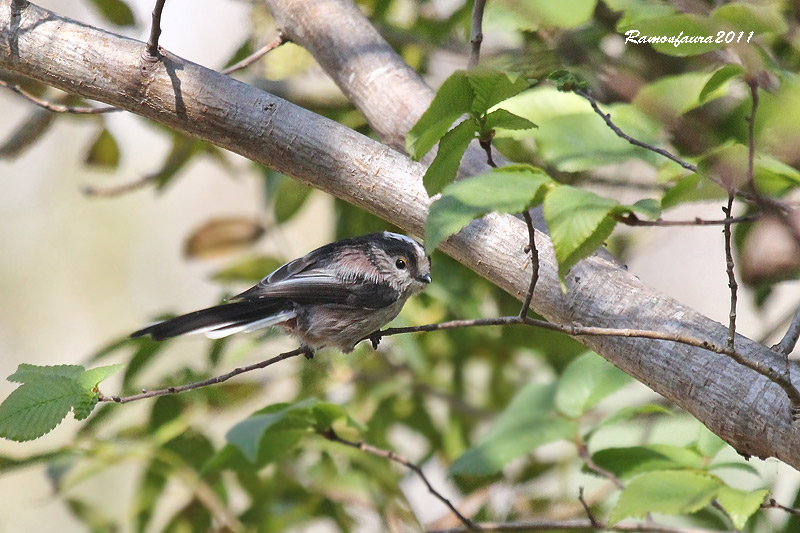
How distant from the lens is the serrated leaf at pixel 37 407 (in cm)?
126

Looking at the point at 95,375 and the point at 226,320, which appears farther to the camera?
the point at 226,320

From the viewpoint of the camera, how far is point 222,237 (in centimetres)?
324

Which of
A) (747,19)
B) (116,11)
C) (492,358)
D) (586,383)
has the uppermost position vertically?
(747,19)

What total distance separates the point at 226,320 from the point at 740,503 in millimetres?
1318

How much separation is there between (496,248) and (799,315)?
1.86ft

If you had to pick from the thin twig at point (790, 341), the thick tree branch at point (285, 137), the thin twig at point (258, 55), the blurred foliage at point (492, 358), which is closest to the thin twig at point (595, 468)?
the blurred foliage at point (492, 358)

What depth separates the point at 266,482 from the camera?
2895 millimetres

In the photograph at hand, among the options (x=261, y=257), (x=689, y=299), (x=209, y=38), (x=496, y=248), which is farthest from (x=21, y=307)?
(x=496, y=248)

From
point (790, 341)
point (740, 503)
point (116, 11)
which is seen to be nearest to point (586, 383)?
point (740, 503)

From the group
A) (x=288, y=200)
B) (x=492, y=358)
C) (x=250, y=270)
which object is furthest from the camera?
(x=492, y=358)

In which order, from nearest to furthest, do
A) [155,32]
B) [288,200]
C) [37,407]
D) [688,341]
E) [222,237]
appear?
[688,341] < [37,407] < [155,32] < [288,200] < [222,237]

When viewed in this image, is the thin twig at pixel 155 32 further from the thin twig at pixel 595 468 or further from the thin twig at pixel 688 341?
the thin twig at pixel 595 468

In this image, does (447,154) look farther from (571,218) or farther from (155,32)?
(155,32)

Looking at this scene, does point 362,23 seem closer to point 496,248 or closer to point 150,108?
point 150,108
